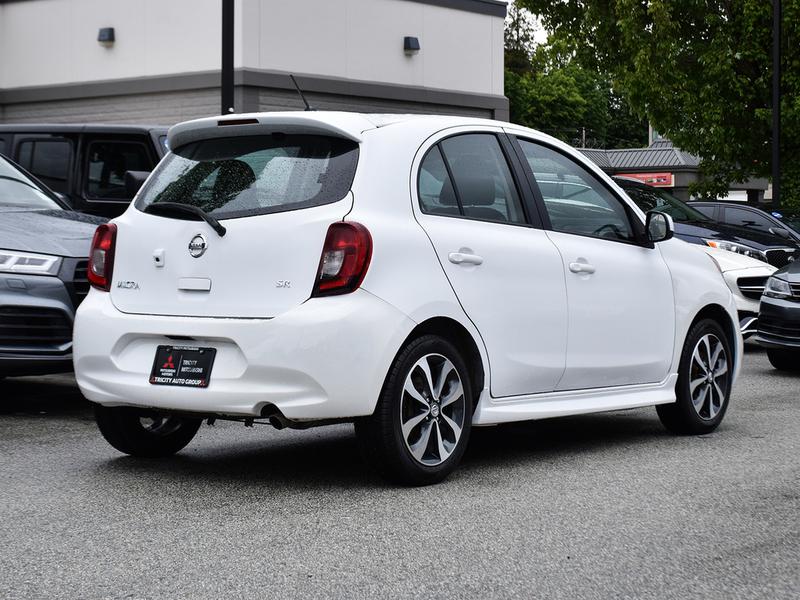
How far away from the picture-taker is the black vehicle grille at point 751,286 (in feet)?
42.7

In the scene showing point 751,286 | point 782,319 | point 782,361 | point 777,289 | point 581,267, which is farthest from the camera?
point 751,286

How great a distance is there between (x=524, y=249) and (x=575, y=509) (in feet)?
4.94

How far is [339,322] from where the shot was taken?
5570mm

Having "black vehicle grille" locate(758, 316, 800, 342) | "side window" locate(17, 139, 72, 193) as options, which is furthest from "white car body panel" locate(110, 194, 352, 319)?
"black vehicle grille" locate(758, 316, 800, 342)

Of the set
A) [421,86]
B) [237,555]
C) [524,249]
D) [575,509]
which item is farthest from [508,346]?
[421,86]

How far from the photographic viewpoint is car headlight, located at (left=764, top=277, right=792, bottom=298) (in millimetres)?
11578

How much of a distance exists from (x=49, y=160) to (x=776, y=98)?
54.0 feet

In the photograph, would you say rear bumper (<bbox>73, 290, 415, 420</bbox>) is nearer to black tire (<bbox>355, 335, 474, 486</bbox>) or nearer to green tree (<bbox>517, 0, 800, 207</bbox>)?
black tire (<bbox>355, 335, 474, 486</bbox>)

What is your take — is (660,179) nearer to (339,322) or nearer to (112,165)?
(112,165)

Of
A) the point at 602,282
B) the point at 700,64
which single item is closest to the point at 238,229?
the point at 602,282

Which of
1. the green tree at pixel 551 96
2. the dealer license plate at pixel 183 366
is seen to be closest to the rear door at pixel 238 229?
the dealer license plate at pixel 183 366

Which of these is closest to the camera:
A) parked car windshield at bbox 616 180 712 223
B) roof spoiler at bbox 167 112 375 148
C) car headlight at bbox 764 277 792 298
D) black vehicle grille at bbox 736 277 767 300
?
roof spoiler at bbox 167 112 375 148

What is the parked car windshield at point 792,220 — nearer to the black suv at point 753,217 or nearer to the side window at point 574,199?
the black suv at point 753,217

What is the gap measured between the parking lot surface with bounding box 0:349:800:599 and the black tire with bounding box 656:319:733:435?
0.13 metres
